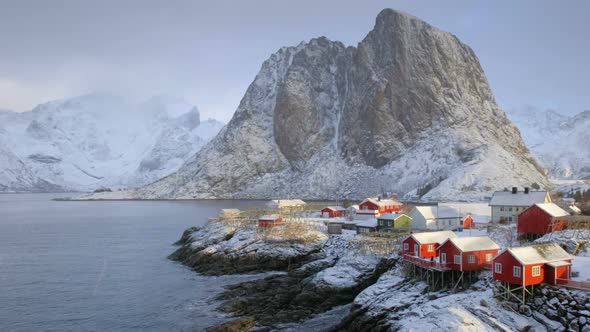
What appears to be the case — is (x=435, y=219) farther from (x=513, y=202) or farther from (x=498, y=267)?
(x=498, y=267)

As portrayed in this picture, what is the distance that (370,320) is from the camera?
108 feet

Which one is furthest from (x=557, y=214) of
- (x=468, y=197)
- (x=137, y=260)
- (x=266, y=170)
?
(x=266, y=170)

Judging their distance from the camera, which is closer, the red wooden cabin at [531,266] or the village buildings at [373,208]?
the red wooden cabin at [531,266]

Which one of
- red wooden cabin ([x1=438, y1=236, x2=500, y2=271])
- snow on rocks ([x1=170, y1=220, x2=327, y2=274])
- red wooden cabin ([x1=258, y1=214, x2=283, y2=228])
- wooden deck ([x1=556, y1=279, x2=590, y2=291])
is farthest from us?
red wooden cabin ([x1=258, y1=214, x2=283, y2=228])

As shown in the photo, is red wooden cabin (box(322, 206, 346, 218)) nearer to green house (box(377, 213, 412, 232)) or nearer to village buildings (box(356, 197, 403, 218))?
village buildings (box(356, 197, 403, 218))

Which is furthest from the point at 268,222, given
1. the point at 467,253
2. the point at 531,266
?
the point at 531,266

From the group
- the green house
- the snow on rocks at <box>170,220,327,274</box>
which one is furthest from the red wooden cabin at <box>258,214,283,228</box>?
the green house

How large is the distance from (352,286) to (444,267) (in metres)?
9.66

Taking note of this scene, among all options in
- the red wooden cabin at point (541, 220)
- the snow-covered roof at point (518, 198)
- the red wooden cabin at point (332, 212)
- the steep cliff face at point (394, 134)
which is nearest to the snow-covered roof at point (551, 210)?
the red wooden cabin at point (541, 220)

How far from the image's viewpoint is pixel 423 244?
40.6 m

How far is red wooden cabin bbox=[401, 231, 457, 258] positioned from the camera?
4052 cm

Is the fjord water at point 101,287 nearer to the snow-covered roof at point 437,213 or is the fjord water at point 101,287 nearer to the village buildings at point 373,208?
the snow-covered roof at point 437,213

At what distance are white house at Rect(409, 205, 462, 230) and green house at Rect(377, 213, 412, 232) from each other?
3.69 feet

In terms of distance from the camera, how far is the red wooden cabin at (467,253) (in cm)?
3553
